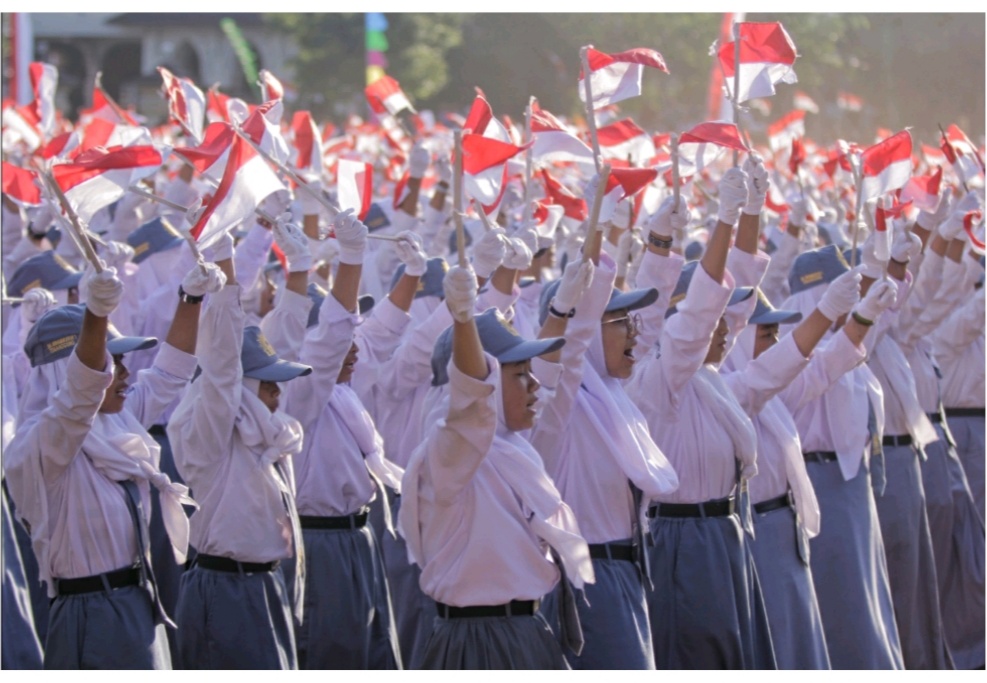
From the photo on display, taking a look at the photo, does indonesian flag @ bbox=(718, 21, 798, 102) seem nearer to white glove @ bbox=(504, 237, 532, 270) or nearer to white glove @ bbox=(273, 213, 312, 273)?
white glove @ bbox=(504, 237, 532, 270)

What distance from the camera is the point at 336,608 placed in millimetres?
5926

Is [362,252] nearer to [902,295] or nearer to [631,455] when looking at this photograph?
[631,455]

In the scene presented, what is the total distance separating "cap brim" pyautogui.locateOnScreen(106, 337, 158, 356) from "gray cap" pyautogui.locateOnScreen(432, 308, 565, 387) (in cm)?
122

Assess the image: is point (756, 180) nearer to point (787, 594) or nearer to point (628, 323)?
point (628, 323)

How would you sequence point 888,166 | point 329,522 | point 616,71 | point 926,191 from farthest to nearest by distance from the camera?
point 926,191 → point 888,166 → point 616,71 → point 329,522

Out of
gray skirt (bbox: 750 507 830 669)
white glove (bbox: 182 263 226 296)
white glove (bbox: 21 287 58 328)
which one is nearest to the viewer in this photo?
white glove (bbox: 182 263 226 296)

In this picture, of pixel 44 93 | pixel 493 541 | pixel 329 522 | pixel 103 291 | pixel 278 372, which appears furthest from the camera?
pixel 44 93

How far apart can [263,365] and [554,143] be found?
1.69 meters

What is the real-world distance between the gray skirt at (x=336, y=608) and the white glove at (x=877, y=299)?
240 centimetres

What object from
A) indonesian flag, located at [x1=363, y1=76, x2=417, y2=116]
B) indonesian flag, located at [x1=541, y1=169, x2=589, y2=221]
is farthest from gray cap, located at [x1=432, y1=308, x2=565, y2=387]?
indonesian flag, located at [x1=363, y1=76, x2=417, y2=116]

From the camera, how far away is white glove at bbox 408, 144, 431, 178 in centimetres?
862

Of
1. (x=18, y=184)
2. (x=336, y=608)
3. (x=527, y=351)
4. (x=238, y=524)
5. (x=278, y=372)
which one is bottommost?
(x=336, y=608)

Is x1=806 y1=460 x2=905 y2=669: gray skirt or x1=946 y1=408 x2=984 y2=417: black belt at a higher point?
x1=946 y1=408 x2=984 y2=417: black belt

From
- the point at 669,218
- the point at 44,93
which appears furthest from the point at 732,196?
the point at 44,93
